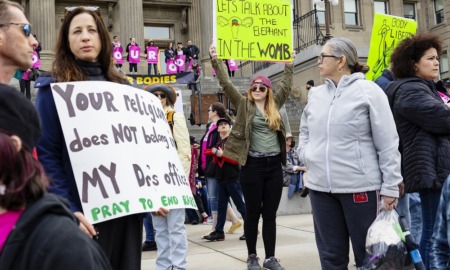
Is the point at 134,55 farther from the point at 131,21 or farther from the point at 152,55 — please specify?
the point at 131,21

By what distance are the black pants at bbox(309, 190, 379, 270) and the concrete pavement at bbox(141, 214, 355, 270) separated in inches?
74.0

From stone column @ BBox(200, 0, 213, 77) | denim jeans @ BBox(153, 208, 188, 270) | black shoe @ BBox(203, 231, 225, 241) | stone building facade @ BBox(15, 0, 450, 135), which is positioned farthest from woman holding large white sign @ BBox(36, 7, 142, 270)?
stone column @ BBox(200, 0, 213, 77)

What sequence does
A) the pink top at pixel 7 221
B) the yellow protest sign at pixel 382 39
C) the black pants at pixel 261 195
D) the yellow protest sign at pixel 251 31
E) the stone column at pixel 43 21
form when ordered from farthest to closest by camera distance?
the stone column at pixel 43 21 < the yellow protest sign at pixel 251 31 < the yellow protest sign at pixel 382 39 < the black pants at pixel 261 195 < the pink top at pixel 7 221

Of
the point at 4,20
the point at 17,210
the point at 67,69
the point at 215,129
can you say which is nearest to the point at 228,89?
the point at 215,129

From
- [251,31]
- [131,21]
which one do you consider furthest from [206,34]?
[251,31]

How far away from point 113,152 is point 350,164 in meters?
1.57

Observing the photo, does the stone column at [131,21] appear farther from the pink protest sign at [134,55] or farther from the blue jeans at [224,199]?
the blue jeans at [224,199]

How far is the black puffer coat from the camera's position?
12.5 feet

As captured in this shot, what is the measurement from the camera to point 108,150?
2607 millimetres

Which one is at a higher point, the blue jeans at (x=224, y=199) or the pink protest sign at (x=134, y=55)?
the pink protest sign at (x=134, y=55)

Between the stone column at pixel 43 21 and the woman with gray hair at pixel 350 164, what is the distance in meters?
24.4

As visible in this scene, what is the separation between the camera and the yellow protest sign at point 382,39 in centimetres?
644

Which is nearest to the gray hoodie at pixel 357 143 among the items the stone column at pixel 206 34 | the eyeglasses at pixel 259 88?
the eyeglasses at pixel 259 88

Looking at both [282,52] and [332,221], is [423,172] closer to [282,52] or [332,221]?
[332,221]
